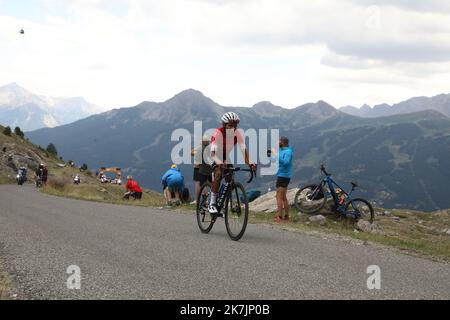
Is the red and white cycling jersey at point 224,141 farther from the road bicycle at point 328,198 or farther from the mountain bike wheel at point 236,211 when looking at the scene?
the road bicycle at point 328,198

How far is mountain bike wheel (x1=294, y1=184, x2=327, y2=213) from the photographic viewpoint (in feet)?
58.0

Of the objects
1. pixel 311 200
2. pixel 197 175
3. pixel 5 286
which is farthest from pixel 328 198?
pixel 5 286

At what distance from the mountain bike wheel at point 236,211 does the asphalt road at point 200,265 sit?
0.28 metres

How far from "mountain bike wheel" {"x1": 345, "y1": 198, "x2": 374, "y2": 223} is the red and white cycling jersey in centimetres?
736

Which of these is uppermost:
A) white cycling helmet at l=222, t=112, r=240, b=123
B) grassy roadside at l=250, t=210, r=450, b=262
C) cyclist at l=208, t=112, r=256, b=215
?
white cycling helmet at l=222, t=112, r=240, b=123

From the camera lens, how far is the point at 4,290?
641 centimetres

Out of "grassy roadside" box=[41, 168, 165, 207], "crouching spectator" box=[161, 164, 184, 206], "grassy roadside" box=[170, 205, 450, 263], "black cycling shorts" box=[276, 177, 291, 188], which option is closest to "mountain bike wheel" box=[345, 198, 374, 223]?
"grassy roadside" box=[170, 205, 450, 263]

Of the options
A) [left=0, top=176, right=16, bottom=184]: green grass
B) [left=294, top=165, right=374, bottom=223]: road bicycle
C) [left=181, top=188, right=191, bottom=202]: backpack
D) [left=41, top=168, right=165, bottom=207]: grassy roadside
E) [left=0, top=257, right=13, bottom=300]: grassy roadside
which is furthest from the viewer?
[left=0, top=176, right=16, bottom=184]: green grass

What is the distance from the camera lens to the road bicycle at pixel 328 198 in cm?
1759

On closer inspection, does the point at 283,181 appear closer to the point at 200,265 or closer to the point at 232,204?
the point at 232,204

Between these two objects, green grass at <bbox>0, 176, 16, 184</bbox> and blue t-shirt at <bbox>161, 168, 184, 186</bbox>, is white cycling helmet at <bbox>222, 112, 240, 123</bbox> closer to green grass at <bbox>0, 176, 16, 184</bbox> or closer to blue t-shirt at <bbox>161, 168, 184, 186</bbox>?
blue t-shirt at <bbox>161, 168, 184, 186</bbox>
